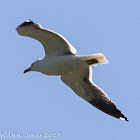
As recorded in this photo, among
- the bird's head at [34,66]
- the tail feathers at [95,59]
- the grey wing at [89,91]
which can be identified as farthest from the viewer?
the grey wing at [89,91]

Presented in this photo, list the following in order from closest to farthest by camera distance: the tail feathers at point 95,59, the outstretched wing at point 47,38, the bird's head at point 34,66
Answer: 1. the outstretched wing at point 47,38
2. the tail feathers at point 95,59
3. the bird's head at point 34,66

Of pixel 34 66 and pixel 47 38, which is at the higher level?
pixel 47 38

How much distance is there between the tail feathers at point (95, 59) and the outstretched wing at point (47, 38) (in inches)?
13.8

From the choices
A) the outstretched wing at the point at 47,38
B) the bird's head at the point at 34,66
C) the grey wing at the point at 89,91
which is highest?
the outstretched wing at the point at 47,38

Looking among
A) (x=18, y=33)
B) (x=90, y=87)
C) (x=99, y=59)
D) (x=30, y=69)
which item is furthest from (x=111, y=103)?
(x=18, y=33)

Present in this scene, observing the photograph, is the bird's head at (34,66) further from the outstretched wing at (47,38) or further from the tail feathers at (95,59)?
the tail feathers at (95,59)

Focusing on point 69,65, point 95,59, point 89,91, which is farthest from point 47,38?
point 89,91

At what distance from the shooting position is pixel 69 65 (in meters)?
9.61

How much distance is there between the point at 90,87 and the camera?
10.5 meters

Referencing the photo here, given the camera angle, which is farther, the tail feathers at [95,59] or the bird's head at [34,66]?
the bird's head at [34,66]

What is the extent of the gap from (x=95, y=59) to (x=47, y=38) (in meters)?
1.05

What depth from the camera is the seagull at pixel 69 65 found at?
9492mm

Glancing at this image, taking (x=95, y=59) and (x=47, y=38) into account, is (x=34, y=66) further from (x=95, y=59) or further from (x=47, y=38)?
(x=95, y=59)

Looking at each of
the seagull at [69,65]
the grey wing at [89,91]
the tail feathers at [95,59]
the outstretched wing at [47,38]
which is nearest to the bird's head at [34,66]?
the seagull at [69,65]
